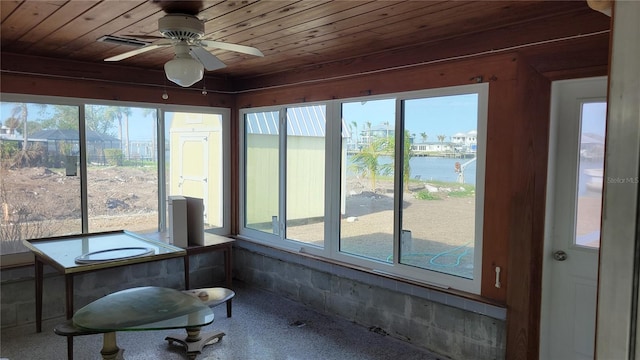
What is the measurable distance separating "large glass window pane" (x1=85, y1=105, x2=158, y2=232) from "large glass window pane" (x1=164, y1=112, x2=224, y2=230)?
190 mm

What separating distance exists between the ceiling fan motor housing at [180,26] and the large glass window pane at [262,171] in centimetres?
227

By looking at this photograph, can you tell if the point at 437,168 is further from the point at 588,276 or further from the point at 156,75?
the point at 156,75

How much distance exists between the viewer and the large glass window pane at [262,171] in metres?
4.73

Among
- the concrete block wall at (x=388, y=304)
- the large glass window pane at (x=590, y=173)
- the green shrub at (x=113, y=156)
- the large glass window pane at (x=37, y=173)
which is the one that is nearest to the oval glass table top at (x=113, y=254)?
the large glass window pane at (x=37, y=173)

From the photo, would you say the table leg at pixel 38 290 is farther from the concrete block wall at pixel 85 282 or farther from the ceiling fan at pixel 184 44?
the ceiling fan at pixel 184 44

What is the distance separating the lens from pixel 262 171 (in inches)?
192

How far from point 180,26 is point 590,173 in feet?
8.16

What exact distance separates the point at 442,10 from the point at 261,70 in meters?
2.33

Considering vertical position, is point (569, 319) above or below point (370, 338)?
above

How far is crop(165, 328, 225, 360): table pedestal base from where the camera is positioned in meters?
3.27

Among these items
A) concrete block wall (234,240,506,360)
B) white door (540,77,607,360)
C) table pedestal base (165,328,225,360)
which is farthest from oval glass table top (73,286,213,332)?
white door (540,77,607,360)

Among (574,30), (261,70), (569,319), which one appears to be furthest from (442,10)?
(261,70)

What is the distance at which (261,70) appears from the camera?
4457 mm

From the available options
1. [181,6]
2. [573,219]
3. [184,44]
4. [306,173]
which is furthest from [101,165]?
[573,219]
